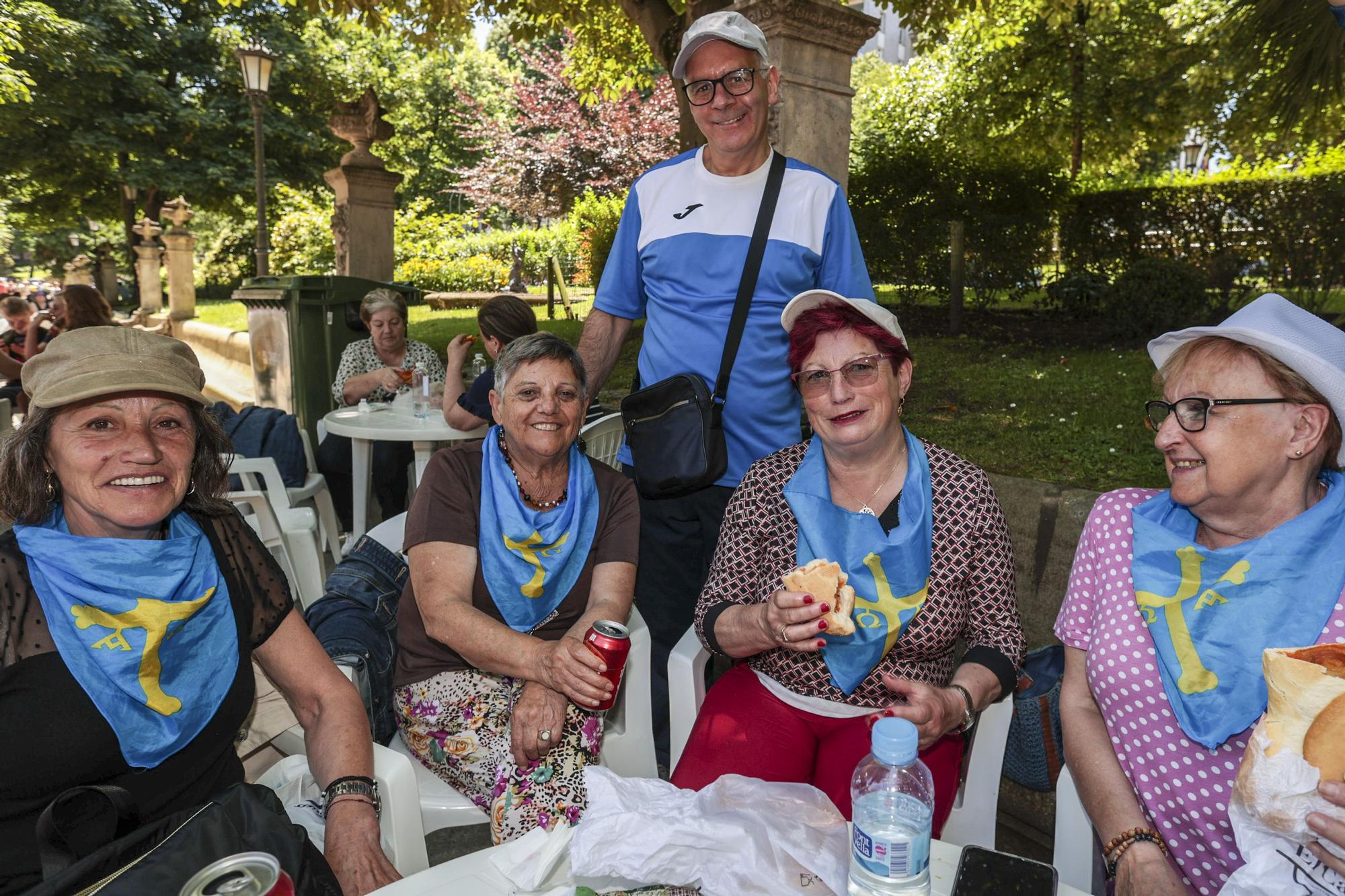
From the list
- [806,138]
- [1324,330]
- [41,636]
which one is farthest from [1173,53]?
[41,636]

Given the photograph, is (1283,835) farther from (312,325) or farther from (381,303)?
(312,325)

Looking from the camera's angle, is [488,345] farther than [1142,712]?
Yes

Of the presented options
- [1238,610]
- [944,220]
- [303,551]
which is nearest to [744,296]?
[1238,610]

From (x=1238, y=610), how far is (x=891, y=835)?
0.94m

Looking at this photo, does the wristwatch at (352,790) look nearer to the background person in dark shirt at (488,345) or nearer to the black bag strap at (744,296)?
the black bag strap at (744,296)

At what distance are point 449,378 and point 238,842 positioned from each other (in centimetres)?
335

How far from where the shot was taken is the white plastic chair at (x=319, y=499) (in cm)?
475

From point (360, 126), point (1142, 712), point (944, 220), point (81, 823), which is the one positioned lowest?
point (81, 823)

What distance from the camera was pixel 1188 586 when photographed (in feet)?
5.80

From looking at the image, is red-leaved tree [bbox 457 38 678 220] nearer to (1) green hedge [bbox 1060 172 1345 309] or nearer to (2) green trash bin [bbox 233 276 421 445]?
(1) green hedge [bbox 1060 172 1345 309]

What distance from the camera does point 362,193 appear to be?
9.17 meters

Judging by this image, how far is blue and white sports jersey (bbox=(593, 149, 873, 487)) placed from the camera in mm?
2758

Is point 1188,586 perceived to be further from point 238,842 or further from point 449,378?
point 449,378

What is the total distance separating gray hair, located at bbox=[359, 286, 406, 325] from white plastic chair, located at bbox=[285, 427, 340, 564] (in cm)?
89
